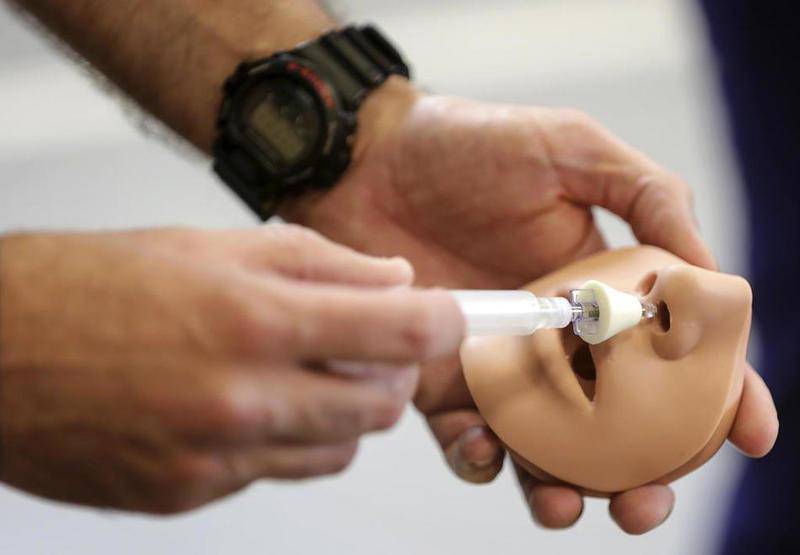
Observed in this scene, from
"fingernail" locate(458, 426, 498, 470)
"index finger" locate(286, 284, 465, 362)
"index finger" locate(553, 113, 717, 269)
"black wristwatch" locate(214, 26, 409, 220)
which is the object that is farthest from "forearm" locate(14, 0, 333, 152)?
"index finger" locate(286, 284, 465, 362)

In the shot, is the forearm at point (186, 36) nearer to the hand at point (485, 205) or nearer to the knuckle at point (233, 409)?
the hand at point (485, 205)

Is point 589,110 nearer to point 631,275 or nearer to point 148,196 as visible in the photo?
point 148,196

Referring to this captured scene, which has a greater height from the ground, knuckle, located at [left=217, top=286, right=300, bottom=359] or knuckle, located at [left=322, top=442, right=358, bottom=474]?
knuckle, located at [left=217, top=286, right=300, bottom=359]

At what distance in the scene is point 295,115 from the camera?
895 mm

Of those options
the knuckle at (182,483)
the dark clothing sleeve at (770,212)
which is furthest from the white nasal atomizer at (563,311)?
the dark clothing sleeve at (770,212)

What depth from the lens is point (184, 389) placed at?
0.47 meters

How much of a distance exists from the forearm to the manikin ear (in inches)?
19.3

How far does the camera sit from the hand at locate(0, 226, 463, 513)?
467 mm

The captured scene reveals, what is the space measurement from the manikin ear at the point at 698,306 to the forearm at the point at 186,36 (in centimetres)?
49

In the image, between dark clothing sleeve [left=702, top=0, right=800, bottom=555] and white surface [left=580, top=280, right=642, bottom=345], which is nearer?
white surface [left=580, top=280, right=642, bottom=345]

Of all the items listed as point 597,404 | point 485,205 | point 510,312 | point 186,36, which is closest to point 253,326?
point 510,312

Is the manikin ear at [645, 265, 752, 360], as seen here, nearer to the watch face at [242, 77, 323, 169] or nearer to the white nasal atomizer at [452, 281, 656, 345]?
the white nasal atomizer at [452, 281, 656, 345]

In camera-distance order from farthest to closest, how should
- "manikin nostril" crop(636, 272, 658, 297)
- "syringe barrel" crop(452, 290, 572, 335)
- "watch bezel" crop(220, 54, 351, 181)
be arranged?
"watch bezel" crop(220, 54, 351, 181) → "manikin nostril" crop(636, 272, 658, 297) → "syringe barrel" crop(452, 290, 572, 335)

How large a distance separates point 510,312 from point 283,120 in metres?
0.38
